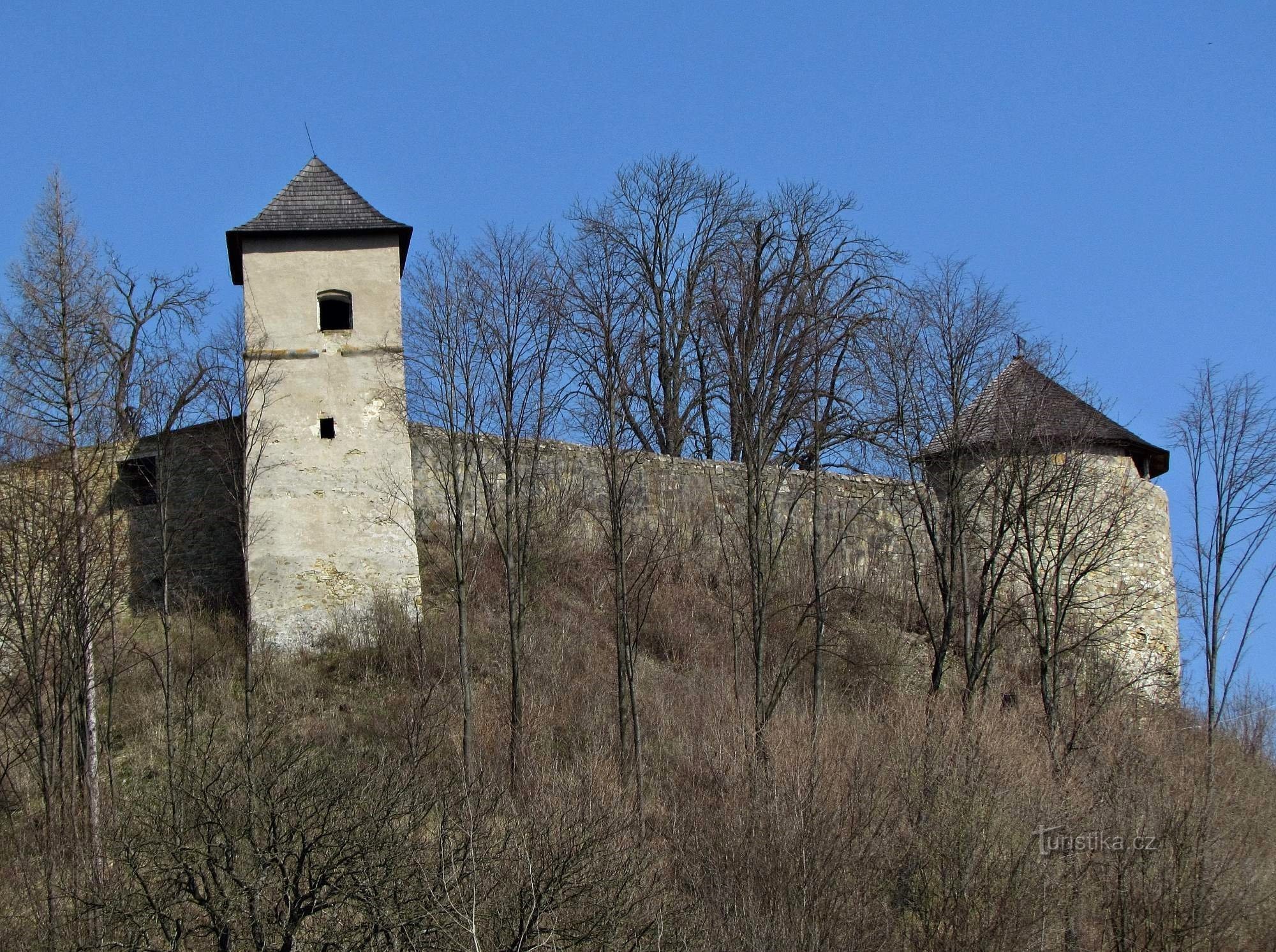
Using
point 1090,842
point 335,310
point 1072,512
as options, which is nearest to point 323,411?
point 335,310

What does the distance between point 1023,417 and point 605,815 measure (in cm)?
969

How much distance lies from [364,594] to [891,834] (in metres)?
8.45

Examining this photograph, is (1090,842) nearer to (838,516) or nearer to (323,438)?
(838,516)

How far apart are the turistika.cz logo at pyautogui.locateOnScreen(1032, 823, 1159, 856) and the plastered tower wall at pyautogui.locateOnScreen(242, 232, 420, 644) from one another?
9.29 metres

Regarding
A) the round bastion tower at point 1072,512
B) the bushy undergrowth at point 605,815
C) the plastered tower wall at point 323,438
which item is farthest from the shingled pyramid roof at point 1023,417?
the plastered tower wall at point 323,438

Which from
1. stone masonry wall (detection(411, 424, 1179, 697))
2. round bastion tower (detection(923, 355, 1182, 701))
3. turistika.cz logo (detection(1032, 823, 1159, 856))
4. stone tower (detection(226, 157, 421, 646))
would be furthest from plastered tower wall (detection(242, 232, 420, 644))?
turistika.cz logo (detection(1032, 823, 1159, 856))

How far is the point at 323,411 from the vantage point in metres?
23.2

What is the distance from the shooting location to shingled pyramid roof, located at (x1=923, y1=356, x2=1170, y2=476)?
76.1 feet

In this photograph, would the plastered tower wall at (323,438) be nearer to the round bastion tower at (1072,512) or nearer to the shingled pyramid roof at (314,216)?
the shingled pyramid roof at (314,216)

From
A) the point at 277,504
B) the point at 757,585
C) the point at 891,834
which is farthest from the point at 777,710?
the point at 277,504

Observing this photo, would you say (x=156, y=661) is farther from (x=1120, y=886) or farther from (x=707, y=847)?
(x=1120, y=886)

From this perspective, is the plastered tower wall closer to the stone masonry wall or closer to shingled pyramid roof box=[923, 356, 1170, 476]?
the stone masonry wall

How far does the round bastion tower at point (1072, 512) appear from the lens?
74.8ft

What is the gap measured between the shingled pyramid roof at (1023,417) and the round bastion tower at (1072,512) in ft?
0.07
